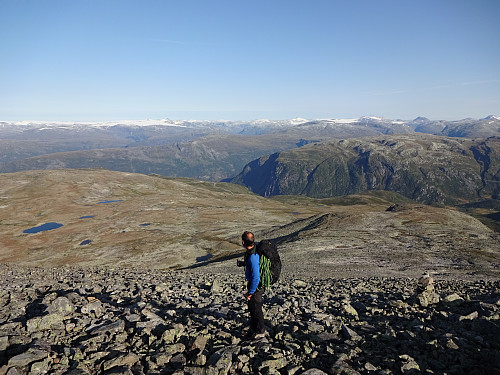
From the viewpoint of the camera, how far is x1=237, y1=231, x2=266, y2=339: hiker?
1348cm

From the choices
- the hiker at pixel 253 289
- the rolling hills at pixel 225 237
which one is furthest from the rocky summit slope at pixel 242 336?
the rolling hills at pixel 225 237

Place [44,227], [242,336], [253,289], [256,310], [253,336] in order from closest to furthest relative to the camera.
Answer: [253,289] → [253,336] → [256,310] → [242,336] → [44,227]

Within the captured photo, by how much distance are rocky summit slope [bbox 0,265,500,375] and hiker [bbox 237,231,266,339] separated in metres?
0.60

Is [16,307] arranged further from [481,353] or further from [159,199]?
[159,199]

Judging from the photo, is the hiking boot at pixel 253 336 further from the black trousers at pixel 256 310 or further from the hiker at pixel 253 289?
the black trousers at pixel 256 310

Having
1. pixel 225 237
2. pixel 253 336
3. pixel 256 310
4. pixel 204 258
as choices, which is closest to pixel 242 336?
pixel 253 336

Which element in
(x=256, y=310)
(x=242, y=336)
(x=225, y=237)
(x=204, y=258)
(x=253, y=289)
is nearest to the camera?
(x=253, y=289)

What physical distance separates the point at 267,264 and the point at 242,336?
3.60m

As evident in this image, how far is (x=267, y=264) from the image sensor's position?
1379cm

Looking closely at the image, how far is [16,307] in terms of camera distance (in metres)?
16.5

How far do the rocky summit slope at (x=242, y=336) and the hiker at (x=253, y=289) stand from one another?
60 centimetres

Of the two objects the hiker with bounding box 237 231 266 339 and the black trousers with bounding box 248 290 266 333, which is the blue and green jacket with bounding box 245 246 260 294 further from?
the black trousers with bounding box 248 290 266 333

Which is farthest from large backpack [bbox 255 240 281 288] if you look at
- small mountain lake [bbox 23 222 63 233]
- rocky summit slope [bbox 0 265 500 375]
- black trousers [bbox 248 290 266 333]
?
small mountain lake [bbox 23 222 63 233]

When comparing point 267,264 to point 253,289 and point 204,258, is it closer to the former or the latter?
point 253,289
